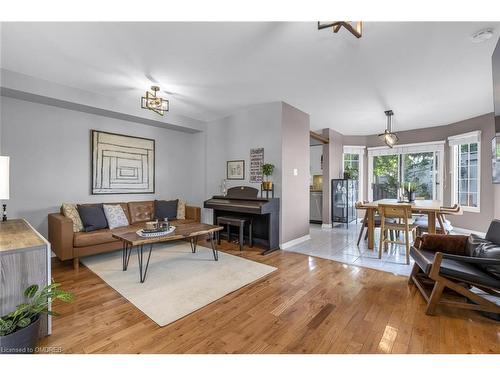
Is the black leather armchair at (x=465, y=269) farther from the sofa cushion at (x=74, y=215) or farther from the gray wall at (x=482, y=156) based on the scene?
the sofa cushion at (x=74, y=215)

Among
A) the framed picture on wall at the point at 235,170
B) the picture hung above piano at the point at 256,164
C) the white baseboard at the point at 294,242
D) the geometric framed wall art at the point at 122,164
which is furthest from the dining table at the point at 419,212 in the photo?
the geometric framed wall art at the point at 122,164

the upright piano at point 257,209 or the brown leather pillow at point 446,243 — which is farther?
the upright piano at point 257,209

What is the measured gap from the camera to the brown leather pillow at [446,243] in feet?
7.97

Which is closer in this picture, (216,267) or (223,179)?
(216,267)

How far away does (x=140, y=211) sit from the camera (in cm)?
439

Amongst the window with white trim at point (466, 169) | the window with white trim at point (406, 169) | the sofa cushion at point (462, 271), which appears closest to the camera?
the sofa cushion at point (462, 271)

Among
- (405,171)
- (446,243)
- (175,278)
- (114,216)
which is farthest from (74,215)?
(405,171)

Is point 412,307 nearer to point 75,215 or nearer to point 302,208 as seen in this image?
point 302,208

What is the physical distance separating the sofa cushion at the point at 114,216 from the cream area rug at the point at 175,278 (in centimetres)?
48

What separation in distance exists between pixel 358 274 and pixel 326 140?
3959 millimetres

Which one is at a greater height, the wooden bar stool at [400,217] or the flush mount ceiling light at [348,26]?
the flush mount ceiling light at [348,26]

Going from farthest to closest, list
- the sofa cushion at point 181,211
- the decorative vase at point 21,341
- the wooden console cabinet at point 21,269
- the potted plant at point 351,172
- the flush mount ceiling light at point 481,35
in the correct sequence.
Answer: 1. the potted plant at point 351,172
2. the sofa cushion at point 181,211
3. the flush mount ceiling light at point 481,35
4. the wooden console cabinet at point 21,269
5. the decorative vase at point 21,341
